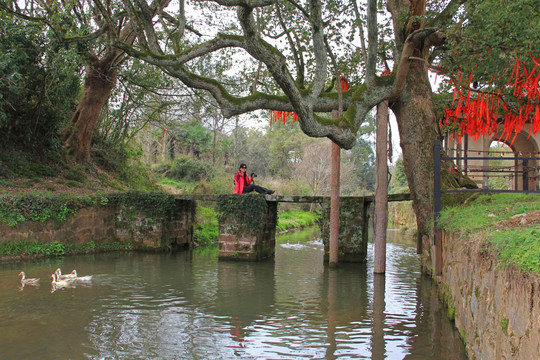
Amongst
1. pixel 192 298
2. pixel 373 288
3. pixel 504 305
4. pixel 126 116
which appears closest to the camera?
pixel 504 305

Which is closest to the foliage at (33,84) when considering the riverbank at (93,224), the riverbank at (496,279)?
the riverbank at (93,224)

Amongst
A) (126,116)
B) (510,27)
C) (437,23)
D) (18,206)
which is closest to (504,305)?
(510,27)

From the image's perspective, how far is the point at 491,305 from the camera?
4477mm

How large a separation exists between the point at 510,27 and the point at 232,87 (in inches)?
422

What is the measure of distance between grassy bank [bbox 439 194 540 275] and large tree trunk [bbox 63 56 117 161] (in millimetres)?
12934


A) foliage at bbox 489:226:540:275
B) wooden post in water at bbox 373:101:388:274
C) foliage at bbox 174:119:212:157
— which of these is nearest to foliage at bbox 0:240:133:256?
wooden post in water at bbox 373:101:388:274

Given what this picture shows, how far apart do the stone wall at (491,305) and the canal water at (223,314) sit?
2.20 feet

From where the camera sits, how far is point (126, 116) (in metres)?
21.2

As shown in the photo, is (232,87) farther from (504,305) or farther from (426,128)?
(504,305)

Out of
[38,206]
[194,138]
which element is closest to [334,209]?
[38,206]

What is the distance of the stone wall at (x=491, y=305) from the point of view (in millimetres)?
3322

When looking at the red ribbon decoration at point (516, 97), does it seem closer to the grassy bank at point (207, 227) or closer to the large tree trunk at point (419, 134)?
the large tree trunk at point (419, 134)

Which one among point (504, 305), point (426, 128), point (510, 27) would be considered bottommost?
point (504, 305)

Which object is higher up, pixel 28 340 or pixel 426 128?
pixel 426 128
